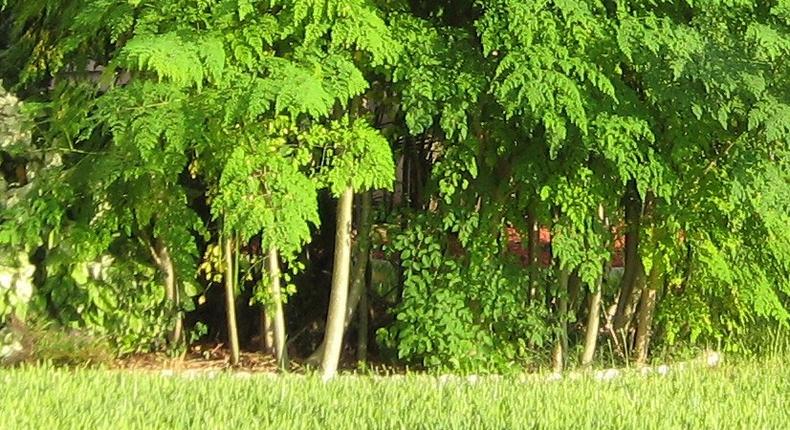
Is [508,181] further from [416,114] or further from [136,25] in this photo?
[136,25]

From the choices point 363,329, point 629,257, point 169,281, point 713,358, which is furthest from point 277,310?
point 713,358

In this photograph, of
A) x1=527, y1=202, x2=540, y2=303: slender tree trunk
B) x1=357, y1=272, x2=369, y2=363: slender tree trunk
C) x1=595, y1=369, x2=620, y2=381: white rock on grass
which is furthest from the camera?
x1=357, y1=272, x2=369, y2=363: slender tree trunk

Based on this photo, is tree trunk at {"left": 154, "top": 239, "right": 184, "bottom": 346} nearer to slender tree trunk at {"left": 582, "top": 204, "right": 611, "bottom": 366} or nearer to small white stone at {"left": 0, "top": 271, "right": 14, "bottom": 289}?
small white stone at {"left": 0, "top": 271, "right": 14, "bottom": 289}

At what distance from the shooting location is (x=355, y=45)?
594 centimetres

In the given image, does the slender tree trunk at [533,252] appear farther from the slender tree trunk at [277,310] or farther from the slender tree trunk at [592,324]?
the slender tree trunk at [277,310]

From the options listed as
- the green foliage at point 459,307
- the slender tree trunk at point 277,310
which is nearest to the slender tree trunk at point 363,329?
the green foliage at point 459,307

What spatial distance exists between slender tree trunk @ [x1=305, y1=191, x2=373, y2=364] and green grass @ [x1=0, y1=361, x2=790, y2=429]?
115 centimetres

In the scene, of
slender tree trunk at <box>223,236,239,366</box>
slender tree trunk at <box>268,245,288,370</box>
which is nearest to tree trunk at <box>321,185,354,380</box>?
slender tree trunk at <box>268,245,288,370</box>

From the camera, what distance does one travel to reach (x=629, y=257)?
713cm

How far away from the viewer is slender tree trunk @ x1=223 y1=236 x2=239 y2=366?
6.90 meters

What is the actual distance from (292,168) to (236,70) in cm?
60

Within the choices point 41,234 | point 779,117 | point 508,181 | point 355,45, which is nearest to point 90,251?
point 41,234

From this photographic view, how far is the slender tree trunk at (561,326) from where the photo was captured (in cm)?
693

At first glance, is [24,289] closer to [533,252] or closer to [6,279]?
[6,279]
